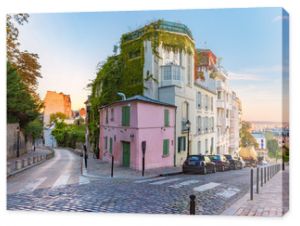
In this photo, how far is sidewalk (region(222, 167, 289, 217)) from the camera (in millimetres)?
4594

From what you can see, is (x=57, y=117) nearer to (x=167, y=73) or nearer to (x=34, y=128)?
(x=34, y=128)

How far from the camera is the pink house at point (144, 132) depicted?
4957 mm

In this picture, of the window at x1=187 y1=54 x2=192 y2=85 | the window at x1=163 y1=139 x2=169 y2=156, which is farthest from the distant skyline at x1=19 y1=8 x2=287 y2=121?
the window at x1=163 y1=139 x2=169 y2=156

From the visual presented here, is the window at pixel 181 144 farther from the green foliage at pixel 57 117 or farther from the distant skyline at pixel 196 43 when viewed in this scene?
the green foliage at pixel 57 117

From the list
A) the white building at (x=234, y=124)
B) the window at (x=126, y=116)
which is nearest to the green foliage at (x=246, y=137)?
the white building at (x=234, y=124)

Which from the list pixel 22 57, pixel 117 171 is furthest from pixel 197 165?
pixel 22 57

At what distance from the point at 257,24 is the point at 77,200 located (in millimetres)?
2894

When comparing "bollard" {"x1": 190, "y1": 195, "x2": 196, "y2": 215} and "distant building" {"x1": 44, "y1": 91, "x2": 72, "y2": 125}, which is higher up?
"distant building" {"x1": 44, "y1": 91, "x2": 72, "y2": 125}

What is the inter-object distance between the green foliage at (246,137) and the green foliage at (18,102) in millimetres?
2588

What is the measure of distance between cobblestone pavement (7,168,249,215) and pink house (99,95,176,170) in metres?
0.24

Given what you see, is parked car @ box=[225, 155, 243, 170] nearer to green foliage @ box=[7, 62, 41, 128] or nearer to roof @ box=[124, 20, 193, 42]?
roof @ box=[124, 20, 193, 42]

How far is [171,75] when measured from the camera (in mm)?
4984

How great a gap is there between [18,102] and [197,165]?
2.44 metres
